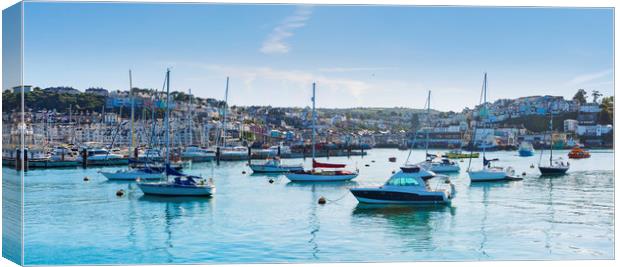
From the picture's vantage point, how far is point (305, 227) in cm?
1475

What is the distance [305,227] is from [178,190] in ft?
22.9

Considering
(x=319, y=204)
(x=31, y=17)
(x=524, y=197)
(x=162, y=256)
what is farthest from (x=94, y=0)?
(x=524, y=197)

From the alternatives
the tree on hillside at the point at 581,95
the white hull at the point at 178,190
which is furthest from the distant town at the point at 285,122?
the white hull at the point at 178,190

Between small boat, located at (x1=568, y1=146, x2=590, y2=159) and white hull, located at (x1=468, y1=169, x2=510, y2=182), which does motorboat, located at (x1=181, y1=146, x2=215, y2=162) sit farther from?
white hull, located at (x1=468, y1=169, x2=510, y2=182)

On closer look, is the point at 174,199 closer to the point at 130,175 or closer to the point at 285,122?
the point at 130,175

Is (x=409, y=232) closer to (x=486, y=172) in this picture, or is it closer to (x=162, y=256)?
(x=162, y=256)

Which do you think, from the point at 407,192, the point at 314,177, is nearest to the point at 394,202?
the point at 407,192

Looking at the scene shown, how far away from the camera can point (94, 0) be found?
33.1 ft

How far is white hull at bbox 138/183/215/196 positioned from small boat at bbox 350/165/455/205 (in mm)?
4434

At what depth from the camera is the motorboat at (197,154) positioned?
47.1 m

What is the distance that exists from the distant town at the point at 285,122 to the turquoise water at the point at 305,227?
2602 mm

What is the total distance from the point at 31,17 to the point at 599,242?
9.55 metres

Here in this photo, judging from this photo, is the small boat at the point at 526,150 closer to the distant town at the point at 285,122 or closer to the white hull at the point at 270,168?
the distant town at the point at 285,122

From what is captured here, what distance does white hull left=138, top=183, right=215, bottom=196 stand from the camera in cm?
2062
